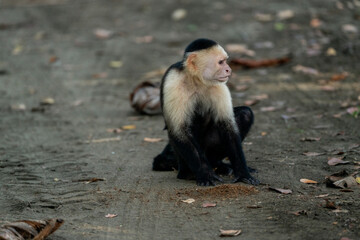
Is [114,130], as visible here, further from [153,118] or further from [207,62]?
[207,62]

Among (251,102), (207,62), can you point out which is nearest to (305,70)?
(251,102)

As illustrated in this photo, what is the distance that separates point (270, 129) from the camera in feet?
21.9

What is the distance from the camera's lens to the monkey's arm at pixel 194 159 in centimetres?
495

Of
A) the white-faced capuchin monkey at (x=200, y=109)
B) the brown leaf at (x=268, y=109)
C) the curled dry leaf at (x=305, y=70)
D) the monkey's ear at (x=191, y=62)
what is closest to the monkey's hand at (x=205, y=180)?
the white-faced capuchin monkey at (x=200, y=109)

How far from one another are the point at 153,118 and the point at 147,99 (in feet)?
0.84

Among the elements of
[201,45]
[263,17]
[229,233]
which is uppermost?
[201,45]

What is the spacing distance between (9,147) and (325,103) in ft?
12.5

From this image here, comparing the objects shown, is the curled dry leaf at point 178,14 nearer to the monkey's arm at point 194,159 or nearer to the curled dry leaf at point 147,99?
the curled dry leaf at point 147,99

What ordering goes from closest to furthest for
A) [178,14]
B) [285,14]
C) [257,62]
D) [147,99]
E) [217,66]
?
[217,66], [147,99], [257,62], [285,14], [178,14]

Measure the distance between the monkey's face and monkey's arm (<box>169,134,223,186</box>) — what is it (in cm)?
53

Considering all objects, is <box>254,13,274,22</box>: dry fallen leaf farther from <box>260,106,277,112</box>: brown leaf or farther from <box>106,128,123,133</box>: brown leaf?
<box>106,128,123,133</box>: brown leaf

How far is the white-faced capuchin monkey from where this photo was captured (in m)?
4.98

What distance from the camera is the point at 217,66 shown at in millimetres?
5004

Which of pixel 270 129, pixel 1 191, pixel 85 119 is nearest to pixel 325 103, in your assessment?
pixel 270 129
